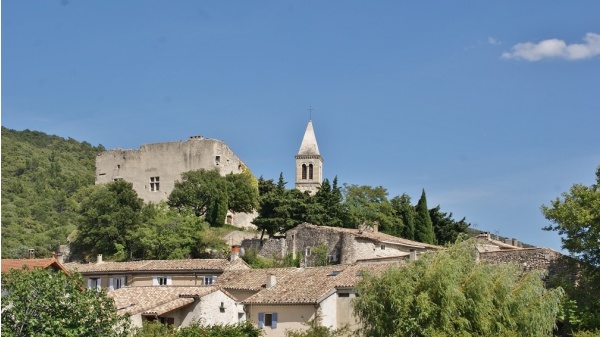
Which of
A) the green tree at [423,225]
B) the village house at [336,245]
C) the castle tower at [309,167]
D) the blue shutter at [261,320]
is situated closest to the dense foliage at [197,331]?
the blue shutter at [261,320]

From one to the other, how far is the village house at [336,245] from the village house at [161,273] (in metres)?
5.68

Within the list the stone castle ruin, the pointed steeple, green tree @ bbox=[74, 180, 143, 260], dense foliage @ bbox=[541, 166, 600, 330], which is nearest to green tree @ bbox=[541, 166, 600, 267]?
dense foliage @ bbox=[541, 166, 600, 330]

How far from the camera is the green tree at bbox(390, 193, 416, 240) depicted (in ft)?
197

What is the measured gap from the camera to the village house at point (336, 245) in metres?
50.4

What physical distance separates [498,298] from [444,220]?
121 ft

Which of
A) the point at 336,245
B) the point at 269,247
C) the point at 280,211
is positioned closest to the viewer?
the point at 336,245

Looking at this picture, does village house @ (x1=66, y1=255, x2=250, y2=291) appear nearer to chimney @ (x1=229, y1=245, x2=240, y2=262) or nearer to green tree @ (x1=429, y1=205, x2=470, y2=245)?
chimney @ (x1=229, y1=245, x2=240, y2=262)

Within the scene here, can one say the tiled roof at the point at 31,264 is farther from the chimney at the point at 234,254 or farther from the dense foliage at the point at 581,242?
the dense foliage at the point at 581,242

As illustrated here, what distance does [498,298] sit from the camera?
26531mm

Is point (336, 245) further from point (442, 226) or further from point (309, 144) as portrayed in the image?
point (309, 144)

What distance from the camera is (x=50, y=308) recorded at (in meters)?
22.7

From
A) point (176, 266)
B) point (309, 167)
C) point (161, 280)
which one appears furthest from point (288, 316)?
point (309, 167)

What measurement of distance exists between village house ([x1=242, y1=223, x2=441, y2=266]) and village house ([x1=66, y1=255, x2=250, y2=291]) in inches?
224

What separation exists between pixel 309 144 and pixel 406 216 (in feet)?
101
